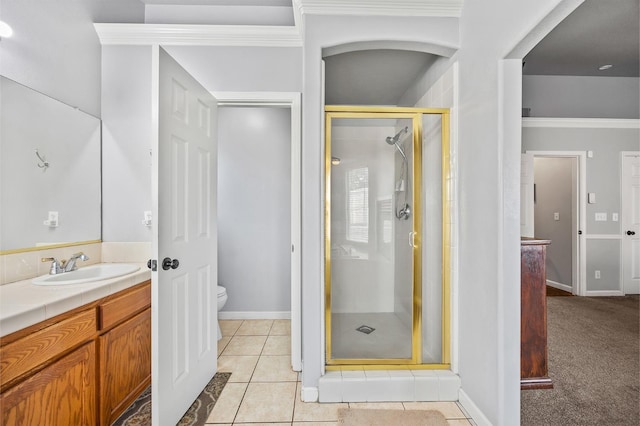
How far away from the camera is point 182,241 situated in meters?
1.83

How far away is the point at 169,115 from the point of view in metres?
1.69

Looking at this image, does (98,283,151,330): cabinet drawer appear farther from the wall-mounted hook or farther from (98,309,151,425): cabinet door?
the wall-mounted hook

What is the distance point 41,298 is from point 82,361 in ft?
1.29

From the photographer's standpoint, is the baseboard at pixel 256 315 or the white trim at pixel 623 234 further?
the white trim at pixel 623 234

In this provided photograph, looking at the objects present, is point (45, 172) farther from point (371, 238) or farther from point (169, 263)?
point (371, 238)

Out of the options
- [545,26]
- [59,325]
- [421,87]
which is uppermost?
[421,87]

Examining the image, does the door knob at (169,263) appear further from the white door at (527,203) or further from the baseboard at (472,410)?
the white door at (527,203)

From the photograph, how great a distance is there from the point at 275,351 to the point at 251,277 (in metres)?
1.04

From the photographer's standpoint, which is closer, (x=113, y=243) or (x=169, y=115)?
(x=169, y=115)

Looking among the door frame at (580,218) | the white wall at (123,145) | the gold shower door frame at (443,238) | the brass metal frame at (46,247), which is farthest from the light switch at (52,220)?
the door frame at (580,218)

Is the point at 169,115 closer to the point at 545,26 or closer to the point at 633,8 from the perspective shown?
the point at 545,26

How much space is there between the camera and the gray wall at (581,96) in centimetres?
443

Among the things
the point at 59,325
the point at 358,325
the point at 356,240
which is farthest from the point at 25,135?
the point at 358,325

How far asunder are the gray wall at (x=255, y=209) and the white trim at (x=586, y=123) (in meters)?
3.62
